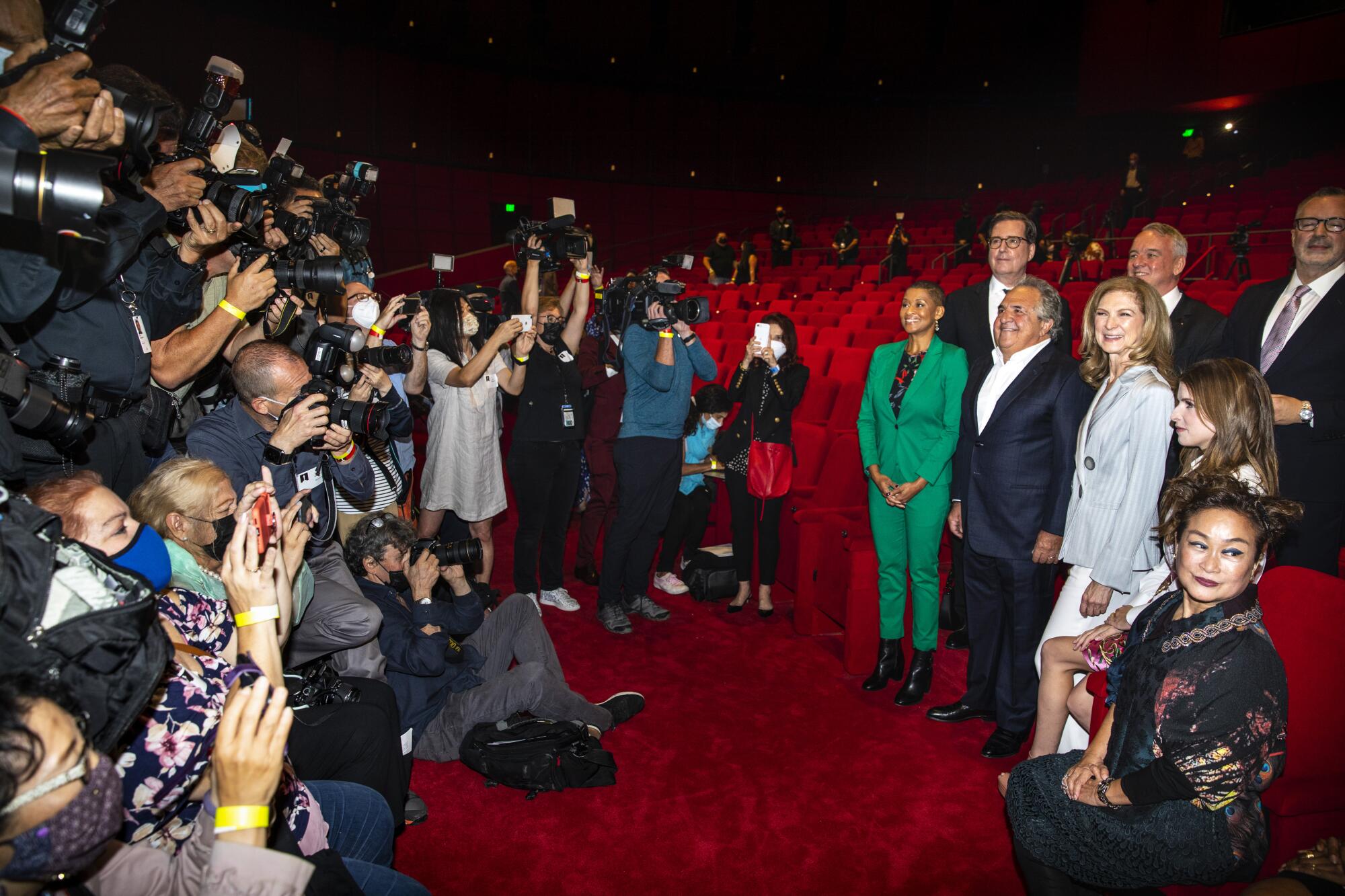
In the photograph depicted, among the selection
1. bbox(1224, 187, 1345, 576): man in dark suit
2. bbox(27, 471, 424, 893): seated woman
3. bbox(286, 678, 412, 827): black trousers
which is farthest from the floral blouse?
bbox(1224, 187, 1345, 576): man in dark suit

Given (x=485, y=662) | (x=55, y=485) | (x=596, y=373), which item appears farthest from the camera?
(x=596, y=373)

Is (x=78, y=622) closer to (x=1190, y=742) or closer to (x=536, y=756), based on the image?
(x=536, y=756)

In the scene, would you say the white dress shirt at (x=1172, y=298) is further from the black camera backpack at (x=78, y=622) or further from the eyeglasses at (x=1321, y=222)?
the black camera backpack at (x=78, y=622)

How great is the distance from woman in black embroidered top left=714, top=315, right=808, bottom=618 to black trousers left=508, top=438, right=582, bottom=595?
697 millimetres

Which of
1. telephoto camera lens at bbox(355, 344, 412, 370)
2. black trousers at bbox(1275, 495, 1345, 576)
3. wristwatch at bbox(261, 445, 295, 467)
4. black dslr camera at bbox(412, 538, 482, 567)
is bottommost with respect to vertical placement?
black dslr camera at bbox(412, 538, 482, 567)

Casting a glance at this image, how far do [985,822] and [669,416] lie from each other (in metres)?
1.92

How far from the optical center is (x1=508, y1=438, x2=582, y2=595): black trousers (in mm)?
3576

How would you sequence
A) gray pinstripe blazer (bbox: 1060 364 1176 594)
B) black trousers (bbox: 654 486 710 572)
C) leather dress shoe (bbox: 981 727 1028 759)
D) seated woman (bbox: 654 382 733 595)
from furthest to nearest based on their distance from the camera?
black trousers (bbox: 654 486 710 572) < seated woman (bbox: 654 382 733 595) < leather dress shoe (bbox: 981 727 1028 759) < gray pinstripe blazer (bbox: 1060 364 1176 594)

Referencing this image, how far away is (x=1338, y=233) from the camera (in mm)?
Answer: 2455

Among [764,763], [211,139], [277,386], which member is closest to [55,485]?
[277,386]

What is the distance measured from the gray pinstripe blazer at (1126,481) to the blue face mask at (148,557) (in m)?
2.25

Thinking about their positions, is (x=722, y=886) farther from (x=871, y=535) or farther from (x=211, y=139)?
(x=211, y=139)

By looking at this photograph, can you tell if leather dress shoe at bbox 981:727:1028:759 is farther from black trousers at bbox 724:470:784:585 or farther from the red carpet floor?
black trousers at bbox 724:470:784:585

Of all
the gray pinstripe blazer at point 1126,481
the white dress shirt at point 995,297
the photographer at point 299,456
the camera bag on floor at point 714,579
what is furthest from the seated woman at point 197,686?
the white dress shirt at point 995,297
